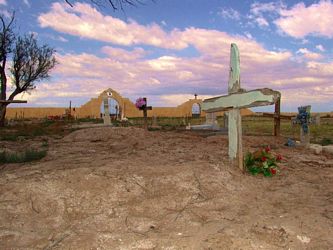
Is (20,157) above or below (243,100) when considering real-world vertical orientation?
below

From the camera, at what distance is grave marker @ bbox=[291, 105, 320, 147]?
31.4ft

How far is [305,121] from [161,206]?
22.1 ft

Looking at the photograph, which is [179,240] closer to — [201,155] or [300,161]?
[201,155]

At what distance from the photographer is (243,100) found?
5.76 metres

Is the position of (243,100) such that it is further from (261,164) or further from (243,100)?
(261,164)

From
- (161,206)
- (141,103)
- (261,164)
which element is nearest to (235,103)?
(261,164)

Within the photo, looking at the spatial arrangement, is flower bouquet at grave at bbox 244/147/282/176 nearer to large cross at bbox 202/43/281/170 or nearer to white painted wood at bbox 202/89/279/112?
large cross at bbox 202/43/281/170

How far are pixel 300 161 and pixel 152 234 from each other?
15.2 feet

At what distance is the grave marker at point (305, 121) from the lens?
9586 mm

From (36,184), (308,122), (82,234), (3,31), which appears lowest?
(82,234)

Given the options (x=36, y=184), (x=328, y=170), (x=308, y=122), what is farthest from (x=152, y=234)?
(x=308, y=122)

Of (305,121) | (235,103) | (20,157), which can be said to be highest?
(235,103)

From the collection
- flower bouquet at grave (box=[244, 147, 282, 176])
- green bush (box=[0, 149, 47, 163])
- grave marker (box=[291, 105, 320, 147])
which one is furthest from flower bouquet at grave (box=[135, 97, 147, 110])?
flower bouquet at grave (box=[244, 147, 282, 176])

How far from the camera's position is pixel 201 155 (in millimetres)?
7023
